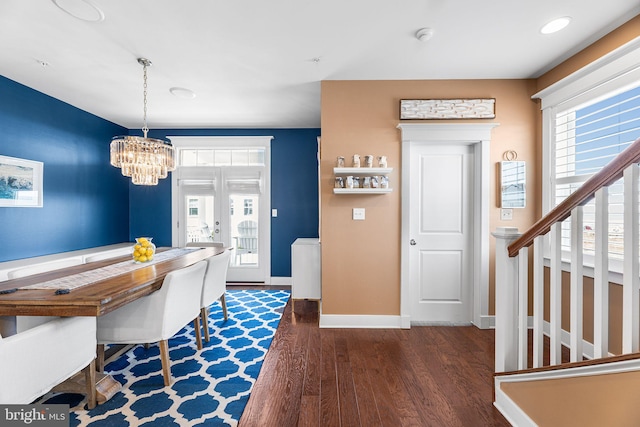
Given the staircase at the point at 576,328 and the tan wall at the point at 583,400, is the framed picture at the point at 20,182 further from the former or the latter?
the tan wall at the point at 583,400

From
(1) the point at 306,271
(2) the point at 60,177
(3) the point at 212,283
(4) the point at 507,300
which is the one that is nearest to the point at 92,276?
(3) the point at 212,283

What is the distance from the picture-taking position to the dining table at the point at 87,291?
4.91 feet

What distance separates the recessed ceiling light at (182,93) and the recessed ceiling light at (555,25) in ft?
11.3

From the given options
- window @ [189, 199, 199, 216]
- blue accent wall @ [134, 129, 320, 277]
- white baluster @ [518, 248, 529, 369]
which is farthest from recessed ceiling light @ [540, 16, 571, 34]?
window @ [189, 199, 199, 216]

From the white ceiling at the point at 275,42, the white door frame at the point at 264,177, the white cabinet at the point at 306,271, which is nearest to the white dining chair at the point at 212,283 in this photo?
the white cabinet at the point at 306,271

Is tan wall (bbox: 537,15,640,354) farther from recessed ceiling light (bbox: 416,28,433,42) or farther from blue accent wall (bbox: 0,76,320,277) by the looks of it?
blue accent wall (bbox: 0,76,320,277)

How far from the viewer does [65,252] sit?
3521mm

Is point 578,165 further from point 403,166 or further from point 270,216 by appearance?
point 270,216

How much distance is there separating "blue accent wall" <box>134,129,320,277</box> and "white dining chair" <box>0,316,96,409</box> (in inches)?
123

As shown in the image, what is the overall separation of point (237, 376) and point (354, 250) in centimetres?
157

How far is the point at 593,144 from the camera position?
2.34 m

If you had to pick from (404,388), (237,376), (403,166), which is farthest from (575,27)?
(237,376)

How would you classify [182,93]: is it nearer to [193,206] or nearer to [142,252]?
[142,252]

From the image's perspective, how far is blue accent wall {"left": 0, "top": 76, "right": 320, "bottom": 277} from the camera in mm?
3018
